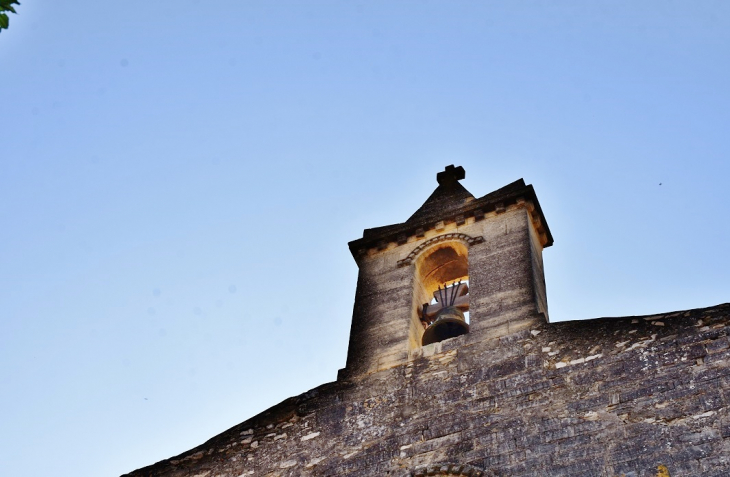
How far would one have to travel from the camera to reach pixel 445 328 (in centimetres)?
1145

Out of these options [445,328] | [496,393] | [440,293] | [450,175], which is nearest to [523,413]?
[496,393]

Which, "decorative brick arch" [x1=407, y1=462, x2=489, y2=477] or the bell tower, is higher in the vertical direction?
the bell tower

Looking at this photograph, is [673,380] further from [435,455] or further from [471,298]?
[471,298]

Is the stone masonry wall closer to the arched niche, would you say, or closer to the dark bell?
the dark bell

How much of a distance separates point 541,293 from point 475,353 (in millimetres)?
1453

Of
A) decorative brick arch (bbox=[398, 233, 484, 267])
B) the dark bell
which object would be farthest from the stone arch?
the dark bell

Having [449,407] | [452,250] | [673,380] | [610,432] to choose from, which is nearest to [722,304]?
[673,380]

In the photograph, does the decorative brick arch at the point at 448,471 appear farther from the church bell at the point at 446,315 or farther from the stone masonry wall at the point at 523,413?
the church bell at the point at 446,315

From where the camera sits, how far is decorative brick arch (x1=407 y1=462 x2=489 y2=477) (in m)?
8.76

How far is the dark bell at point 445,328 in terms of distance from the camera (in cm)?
1141

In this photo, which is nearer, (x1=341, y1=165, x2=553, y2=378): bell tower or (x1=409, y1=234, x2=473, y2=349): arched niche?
(x1=341, y1=165, x2=553, y2=378): bell tower

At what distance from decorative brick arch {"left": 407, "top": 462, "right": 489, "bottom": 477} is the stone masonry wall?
0.02 meters

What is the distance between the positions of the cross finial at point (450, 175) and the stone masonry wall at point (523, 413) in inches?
146

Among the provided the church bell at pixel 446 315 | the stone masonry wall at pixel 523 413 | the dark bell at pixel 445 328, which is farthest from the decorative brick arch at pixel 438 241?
the stone masonry wall at pixel 523 413
